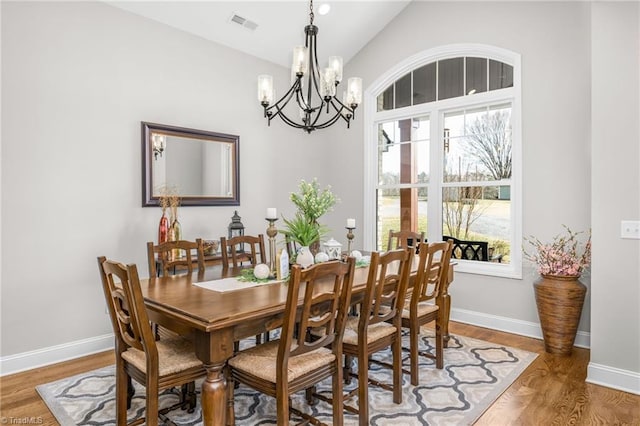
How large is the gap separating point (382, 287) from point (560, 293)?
6.28 feet

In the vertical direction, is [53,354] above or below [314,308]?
below

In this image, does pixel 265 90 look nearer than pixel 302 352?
No

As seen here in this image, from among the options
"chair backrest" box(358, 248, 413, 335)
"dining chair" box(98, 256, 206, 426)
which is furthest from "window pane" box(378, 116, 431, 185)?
"dining chair" box(98, 256, 206, 426)

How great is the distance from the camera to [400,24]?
15.8 ft

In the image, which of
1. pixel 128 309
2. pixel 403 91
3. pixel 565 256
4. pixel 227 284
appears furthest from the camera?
pixel 403 91

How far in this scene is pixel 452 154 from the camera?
4.54 metres

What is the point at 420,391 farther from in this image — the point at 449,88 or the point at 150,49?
the point at 150,49

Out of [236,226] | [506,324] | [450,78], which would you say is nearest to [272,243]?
[236,226]

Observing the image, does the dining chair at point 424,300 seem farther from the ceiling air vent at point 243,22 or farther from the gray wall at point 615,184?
the ceiling air vent at point 243,22

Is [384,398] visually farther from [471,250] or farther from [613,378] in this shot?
[471,250]

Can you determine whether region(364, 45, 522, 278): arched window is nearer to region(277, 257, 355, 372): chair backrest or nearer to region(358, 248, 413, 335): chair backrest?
region(358, 248, 413, 335): chair backrest

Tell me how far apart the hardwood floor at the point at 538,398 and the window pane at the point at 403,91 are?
9.95 ft

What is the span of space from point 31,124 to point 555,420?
13.6ft

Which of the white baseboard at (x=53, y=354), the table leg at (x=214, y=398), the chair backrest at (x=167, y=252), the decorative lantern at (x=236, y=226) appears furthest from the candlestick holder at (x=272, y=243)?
the white baseboard at (x=53, y=354)
